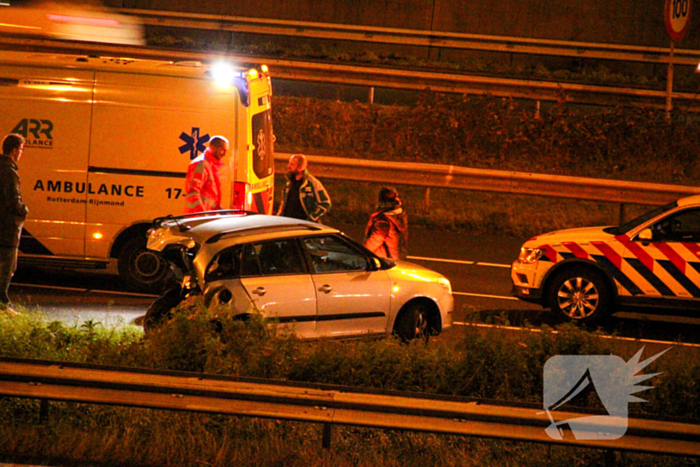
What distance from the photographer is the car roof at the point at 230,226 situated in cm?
788

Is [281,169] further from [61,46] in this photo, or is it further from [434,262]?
[61,46]

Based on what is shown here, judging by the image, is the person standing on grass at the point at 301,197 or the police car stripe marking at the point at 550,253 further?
the person standing on grass at the point at 301,197

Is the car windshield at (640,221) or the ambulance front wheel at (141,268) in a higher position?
the car windshield at (640,221)

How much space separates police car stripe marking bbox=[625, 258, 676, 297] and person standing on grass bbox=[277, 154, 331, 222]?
3.59m

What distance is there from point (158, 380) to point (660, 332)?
265 inches

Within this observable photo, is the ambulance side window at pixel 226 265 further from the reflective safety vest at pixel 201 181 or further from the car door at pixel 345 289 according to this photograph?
the reflective safety vest at pixel 201 181

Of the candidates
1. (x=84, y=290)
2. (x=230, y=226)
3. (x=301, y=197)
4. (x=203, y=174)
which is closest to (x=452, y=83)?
(x=301, y=197)

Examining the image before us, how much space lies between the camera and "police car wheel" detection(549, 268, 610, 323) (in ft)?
34.6

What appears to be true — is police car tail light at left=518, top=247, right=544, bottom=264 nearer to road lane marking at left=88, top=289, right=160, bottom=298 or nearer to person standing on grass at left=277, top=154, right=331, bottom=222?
person standing on grass at left=277, top=154, right=331, bottom=222

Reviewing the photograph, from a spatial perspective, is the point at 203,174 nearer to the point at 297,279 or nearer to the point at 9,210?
the point at 9,210

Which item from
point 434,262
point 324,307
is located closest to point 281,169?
point 434,262

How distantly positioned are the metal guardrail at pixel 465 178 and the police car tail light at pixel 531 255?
4.64 m

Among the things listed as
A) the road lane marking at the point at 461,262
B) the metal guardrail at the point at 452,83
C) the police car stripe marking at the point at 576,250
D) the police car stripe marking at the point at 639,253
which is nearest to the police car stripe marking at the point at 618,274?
the police car stripe marking at the point at 576,250

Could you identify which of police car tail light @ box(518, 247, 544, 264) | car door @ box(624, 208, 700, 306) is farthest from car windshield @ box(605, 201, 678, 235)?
police car tail light @ box(518, 247, 544, 264)
